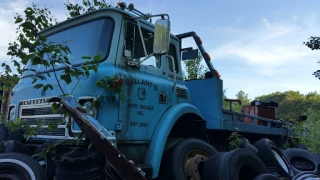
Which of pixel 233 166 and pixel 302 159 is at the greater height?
pixel 233 166

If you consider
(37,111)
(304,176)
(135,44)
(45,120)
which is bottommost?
(304,176)

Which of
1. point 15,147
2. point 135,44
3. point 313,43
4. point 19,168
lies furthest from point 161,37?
point 313,43

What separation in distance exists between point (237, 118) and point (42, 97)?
346 cm

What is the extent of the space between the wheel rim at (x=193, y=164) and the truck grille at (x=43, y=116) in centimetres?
163

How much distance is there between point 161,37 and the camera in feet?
11.4

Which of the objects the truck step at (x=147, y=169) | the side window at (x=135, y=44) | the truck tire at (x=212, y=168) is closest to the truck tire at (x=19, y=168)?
the truck step at (x=147, y=169)

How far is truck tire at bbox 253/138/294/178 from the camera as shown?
5.23 m

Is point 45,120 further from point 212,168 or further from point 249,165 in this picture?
point 249,165

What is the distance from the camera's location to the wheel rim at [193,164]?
3906 mm

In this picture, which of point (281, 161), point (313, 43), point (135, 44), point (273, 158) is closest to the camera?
point (135, 44)

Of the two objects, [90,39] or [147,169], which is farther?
[90,39]

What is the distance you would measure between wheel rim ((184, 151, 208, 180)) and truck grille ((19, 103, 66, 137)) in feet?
5.35

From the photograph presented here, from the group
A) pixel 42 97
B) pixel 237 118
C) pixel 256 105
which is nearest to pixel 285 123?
pixel 256 105

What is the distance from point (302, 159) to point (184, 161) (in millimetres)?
3765
